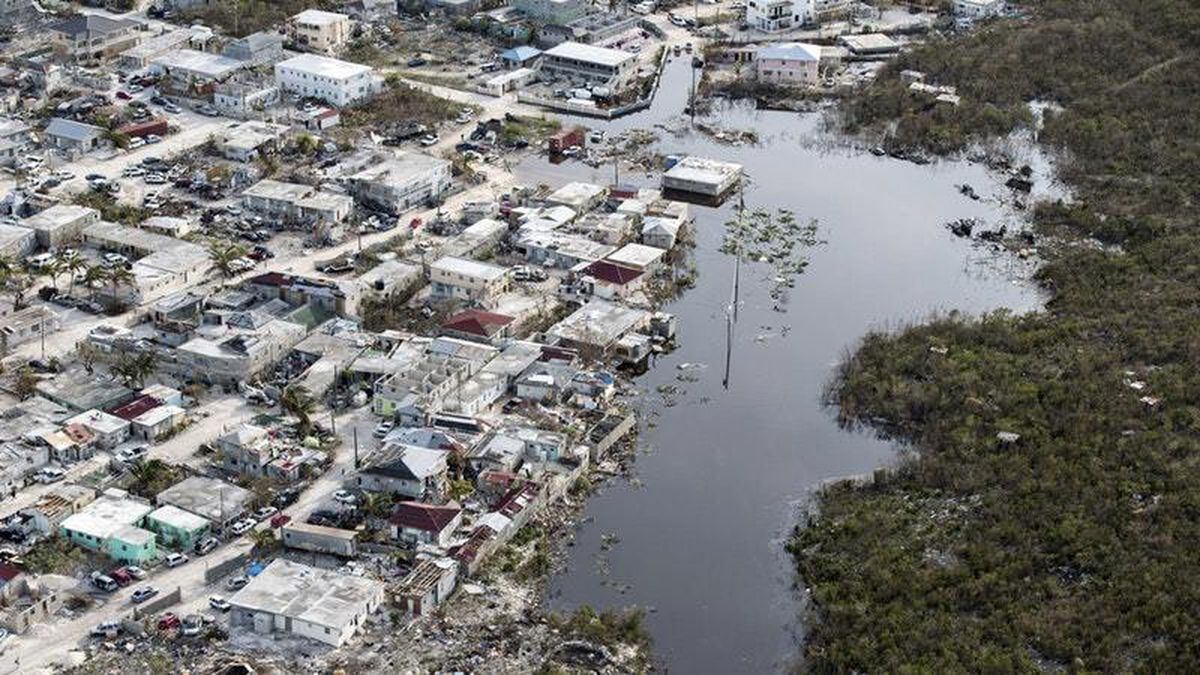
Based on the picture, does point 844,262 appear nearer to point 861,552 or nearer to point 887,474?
point 887,474

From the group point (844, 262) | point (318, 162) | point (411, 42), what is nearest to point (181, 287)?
point (318, 162)

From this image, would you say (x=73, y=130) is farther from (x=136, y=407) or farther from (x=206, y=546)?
(x=206, y=546)

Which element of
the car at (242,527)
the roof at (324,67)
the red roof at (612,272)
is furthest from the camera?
the roof at (324,67)

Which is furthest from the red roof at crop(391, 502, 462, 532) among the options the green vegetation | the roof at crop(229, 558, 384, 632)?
the green vegetation

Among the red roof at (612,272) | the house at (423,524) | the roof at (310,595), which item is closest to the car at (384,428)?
the house at (423,524)

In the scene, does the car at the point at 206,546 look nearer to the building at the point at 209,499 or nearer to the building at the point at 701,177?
the building at the point at 209,499

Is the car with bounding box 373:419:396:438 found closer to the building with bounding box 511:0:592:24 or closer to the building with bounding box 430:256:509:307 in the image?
the building with bounding box 430:256:509:307

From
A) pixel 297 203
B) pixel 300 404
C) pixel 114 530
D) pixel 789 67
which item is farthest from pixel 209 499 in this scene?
pixel 789 67
